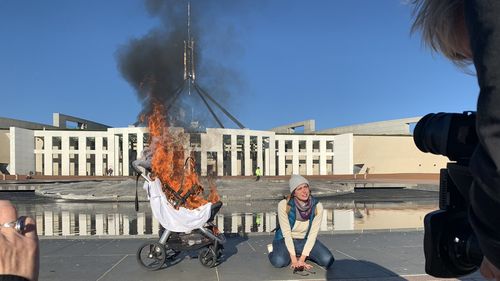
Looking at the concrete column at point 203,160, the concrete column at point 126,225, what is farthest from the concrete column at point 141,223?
the concrete column at point 203,160

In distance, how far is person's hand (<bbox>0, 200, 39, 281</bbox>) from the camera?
1.23 m

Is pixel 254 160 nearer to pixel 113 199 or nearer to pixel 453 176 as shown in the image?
pixel 113 199

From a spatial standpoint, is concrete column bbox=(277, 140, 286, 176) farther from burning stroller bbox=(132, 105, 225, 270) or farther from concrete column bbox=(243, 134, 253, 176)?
burning stroller bbox=(132, 105, 225, 270)

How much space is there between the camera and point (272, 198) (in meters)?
22.5

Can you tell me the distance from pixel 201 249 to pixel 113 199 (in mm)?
17120

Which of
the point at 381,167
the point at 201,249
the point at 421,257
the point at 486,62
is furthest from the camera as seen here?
the point at 381,167

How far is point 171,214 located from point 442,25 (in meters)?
5.19

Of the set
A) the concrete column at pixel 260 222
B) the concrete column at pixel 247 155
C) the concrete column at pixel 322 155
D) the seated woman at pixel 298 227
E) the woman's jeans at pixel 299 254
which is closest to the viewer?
the seated woman at pixel 298 227

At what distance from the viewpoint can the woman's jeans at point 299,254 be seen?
576 centimetres

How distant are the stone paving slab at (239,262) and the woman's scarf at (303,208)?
729mm

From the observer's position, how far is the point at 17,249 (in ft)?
4.16

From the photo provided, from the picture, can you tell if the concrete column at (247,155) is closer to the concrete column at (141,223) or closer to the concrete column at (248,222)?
the concrete column at (141,223)

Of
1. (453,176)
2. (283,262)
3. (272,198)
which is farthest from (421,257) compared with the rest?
(272,198)

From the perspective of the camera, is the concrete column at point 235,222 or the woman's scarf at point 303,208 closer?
the woman's scarf at point 303,208
